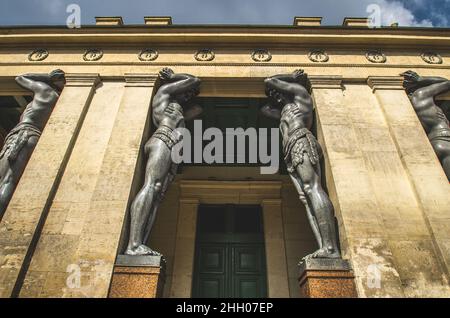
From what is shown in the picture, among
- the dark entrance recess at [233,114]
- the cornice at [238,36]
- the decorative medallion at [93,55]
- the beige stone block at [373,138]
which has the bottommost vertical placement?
the beige stone block at [373,138]

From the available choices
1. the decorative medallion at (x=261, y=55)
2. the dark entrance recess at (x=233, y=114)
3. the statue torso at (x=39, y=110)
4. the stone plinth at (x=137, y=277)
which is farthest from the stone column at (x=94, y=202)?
the decorative medallion at (x=261, y=55)

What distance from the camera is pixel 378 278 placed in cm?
547

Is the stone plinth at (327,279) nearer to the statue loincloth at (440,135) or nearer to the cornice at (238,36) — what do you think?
the statue loincloth at (440,135)

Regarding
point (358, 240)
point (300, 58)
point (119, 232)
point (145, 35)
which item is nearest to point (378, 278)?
point (358, 240)

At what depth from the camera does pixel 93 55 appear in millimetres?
9820

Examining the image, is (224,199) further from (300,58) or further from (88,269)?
(88,269)

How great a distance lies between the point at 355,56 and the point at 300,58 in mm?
1820

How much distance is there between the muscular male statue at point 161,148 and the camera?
6.26 m

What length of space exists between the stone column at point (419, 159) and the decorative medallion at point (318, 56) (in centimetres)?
159

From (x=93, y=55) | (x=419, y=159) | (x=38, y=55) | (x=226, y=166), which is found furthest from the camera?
(x=226, y=166)

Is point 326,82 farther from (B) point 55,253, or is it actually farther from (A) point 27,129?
(A) point 27,129

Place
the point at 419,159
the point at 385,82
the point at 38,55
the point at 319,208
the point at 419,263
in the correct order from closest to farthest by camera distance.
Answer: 1. the point at 419,263
2. the point at 319,208
3. the point at 419,159
4. the point at 385,82
5. the point at 38,55

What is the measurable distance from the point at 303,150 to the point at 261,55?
14.1 feet

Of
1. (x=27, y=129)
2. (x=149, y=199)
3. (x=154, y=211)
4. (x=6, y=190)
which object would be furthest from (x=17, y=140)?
(x=154, y=211)
